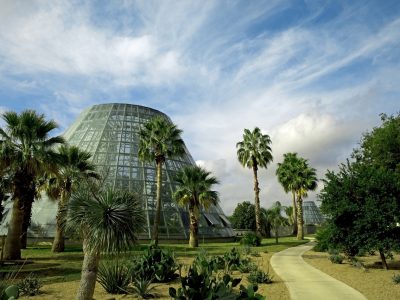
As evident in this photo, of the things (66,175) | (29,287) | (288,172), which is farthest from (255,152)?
(29,287)

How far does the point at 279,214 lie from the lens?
69.6 m

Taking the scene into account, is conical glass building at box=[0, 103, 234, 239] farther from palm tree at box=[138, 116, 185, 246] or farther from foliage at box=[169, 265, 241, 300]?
foliage at box=[169, 265, 241, 300]

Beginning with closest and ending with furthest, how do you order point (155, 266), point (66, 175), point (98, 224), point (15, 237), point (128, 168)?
point (98, 224), point (155, 266), point (15, 237), point (66, 175), point (128, 168)

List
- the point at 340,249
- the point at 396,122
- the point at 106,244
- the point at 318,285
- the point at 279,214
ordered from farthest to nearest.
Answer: the point at 279,214 < the point at 396,122 < the point at 340,249 < the point at 318,285 < the point at 106,244

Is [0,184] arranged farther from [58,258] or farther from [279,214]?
[279,214]

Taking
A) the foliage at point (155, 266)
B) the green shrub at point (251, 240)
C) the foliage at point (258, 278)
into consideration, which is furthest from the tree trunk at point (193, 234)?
the foliage at point (258, 278)

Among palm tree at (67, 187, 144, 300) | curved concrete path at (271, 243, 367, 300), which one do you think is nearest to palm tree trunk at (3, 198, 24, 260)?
palm tree at (67, 187, 144, 300)

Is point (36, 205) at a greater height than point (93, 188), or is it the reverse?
point (36, 205)

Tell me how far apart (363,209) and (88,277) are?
534 inches

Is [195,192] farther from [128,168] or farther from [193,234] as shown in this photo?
[128,168]

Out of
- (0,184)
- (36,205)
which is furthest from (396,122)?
(36,205)

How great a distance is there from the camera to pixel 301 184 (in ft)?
155

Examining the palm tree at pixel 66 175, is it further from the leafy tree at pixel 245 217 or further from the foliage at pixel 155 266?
the leafy tree at pixel 245 217

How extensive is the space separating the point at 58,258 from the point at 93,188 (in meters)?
14.0
